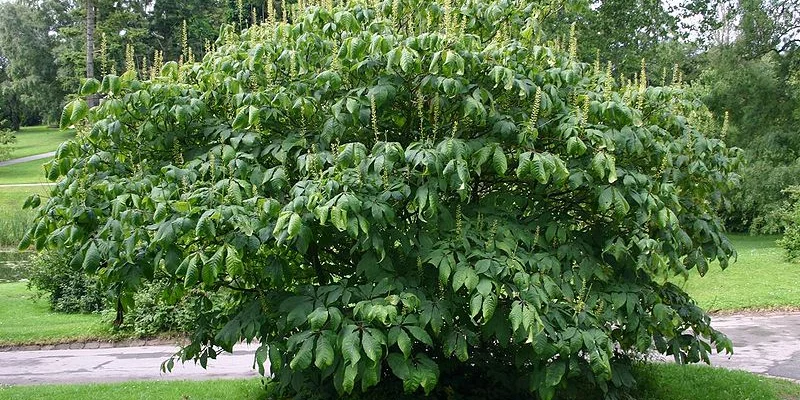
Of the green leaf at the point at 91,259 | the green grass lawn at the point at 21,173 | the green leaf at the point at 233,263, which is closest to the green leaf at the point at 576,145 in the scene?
the green leaf at the point at 233,263

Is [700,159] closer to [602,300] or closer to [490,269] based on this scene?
[602,300]

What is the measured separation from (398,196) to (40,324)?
1096cm

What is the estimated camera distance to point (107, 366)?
33.4ft

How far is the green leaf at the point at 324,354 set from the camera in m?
4.18

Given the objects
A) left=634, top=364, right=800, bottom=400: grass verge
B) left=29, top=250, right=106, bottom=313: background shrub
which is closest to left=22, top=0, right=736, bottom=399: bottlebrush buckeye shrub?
left=634, top=364, right=800, bottom=400: grass verge

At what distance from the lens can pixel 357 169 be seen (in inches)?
177

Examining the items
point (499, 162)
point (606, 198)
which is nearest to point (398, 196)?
point (499, 162)

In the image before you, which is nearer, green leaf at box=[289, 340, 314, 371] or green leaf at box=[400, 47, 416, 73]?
green leaf at box=[289, 340, 314, 371]

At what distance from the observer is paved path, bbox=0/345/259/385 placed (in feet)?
30.7

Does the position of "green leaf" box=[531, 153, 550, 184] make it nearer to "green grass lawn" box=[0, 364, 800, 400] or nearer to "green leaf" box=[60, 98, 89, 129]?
"green leaf" box=[60, 98, 89, 129]

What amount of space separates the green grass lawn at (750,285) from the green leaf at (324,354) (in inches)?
340

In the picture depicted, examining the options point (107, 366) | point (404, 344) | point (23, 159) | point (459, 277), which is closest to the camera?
point (404, 344)

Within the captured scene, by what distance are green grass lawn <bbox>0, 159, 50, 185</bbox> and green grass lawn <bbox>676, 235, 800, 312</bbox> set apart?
36767 mm

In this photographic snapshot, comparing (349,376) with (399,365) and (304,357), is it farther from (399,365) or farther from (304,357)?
(399,365)
